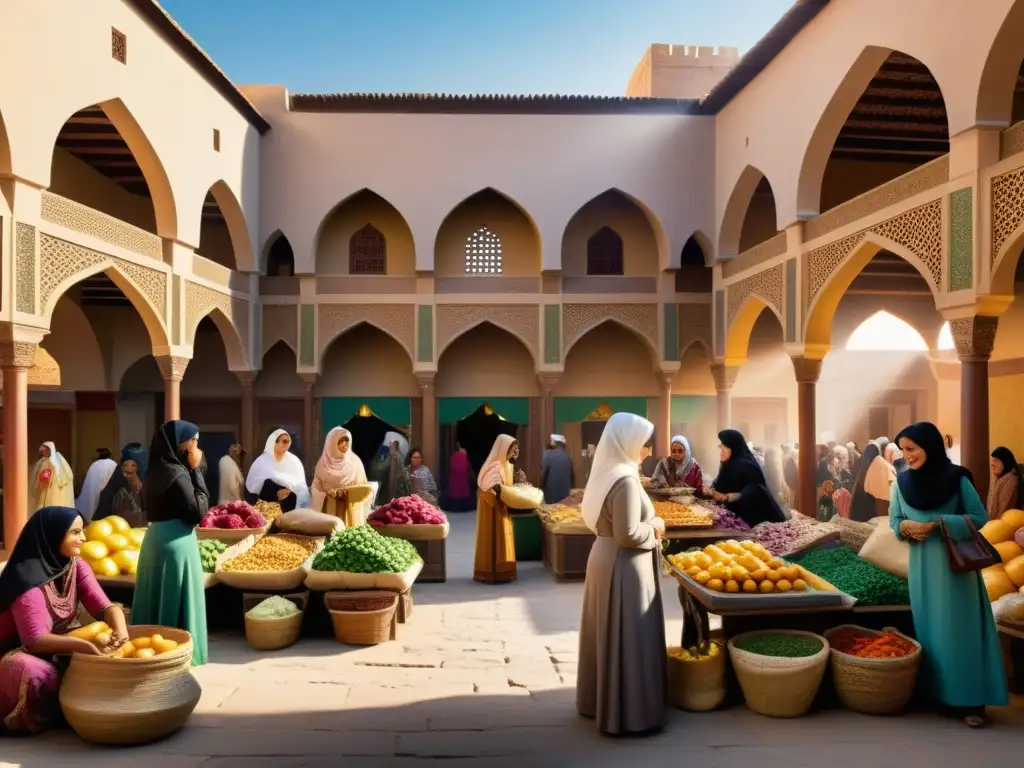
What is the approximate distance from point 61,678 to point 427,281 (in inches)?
492

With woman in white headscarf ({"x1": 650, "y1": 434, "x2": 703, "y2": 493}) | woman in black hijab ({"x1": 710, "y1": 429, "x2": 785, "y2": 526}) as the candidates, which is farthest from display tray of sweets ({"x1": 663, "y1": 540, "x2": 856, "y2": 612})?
woman in white headscarf ({"x1": 650, "y1": 434, "x2": 703, "y2": 493})

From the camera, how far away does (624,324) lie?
1630 centimetres

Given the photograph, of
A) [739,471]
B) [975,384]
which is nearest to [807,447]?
[975,384]

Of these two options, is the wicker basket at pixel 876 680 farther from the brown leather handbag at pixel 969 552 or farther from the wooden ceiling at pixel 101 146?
the wooden ceiling at pixel 101 146

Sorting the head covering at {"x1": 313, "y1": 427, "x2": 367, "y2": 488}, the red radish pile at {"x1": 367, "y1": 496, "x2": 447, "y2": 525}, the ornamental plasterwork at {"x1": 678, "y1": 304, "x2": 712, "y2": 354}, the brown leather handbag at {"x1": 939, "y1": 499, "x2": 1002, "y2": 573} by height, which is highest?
the ornamental plasterwork at {"x1": 678, "y1": 304, "x2": 712, "y2": 354}

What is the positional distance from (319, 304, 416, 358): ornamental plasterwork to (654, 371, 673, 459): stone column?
17.0ft

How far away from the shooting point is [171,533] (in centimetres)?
514

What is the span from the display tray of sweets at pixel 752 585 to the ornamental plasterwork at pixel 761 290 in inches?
324

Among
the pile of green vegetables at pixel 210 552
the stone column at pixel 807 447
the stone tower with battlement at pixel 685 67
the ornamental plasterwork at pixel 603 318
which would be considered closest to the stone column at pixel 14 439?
the pile of green vegetables at pixel 210 552

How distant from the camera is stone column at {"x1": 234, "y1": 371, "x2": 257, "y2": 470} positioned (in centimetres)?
1622

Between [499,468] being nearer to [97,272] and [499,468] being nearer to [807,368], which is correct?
[807,368]

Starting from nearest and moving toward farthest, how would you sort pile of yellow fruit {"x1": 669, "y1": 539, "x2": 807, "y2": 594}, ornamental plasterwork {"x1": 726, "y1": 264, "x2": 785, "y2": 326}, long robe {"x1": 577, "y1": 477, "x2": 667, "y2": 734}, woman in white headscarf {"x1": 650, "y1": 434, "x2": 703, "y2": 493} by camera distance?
long robe {"x1": 577, "y1": 477, "x2": 667, "y2": 734} → pile of yellow fruit {"x1": 669, "y1": 539, "x2": 807, "y2": 594} → woman in white headscarf {"x1": 650, "y1": 434, "x2": 703, "y2": 493} → ornamental plasterwork {"x1": 726, "y1": 264, "x2": 785, "y2": 326}

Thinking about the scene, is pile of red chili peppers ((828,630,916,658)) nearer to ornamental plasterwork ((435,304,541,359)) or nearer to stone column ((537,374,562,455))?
stone column ((537,374,562,455))

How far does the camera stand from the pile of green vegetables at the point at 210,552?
20.6 feet
